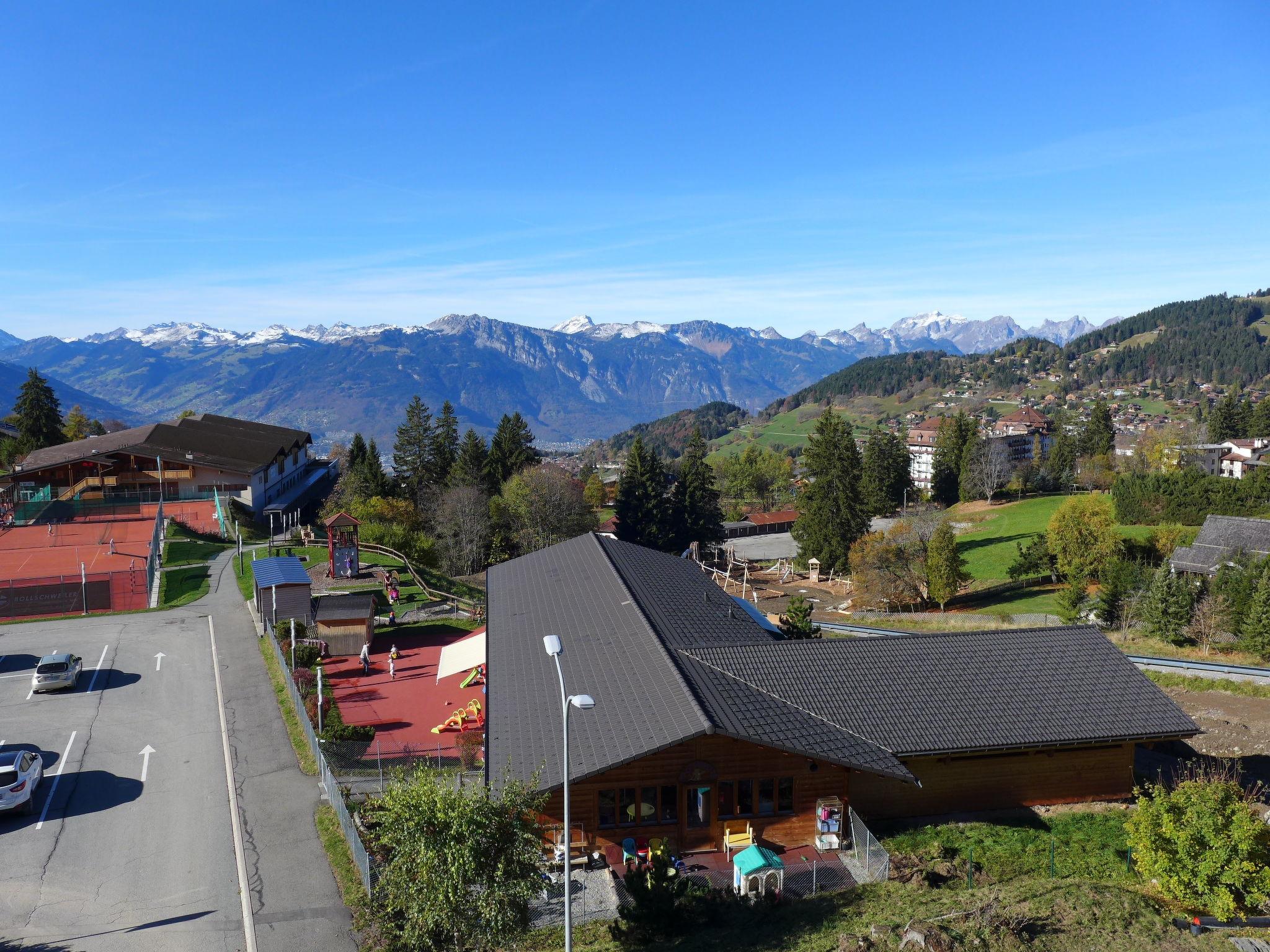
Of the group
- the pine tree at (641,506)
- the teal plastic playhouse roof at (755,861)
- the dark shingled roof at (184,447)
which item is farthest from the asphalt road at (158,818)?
the pine tree at (641,506)

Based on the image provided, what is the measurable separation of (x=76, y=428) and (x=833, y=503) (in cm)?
8247

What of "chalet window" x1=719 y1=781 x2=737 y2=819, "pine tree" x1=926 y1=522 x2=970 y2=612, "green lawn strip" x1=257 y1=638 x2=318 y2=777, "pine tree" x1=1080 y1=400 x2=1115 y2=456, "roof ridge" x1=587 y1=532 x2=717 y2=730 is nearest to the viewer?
"roof ridge" x1=587 y1=532 x2=717 y2=730

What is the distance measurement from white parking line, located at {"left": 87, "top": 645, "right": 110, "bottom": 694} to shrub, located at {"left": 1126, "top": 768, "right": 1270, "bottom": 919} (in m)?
31.2

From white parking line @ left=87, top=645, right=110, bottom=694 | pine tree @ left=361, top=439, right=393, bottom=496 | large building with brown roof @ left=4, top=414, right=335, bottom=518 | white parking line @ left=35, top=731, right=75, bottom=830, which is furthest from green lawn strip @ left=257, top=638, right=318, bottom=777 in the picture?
pine tree @ left=361, top=439, right=393, bottom=496

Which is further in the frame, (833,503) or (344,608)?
(833,503)

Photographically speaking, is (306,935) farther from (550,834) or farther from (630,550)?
(630,550)

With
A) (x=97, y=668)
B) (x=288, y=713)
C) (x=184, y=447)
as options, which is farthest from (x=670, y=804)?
(x=184, y=447)

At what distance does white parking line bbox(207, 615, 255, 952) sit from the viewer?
16281mm

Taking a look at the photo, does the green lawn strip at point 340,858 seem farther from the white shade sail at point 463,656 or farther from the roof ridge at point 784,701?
the roof ridge at point 784,701

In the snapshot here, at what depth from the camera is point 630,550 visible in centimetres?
3681

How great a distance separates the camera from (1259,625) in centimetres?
4144

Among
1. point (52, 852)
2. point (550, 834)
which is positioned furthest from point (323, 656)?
point (550, 834)

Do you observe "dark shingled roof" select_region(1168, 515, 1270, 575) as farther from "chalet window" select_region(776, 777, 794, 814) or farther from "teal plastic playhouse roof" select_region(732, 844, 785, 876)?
"teal plastic playhouse roof" select_region(732, 844, 785, 876)

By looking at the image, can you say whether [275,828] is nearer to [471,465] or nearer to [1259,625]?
[1259,625]
